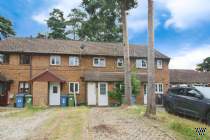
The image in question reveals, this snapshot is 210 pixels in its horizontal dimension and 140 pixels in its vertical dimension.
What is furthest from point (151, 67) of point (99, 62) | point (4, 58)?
point (4, 58)

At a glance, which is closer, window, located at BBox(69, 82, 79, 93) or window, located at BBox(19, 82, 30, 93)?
window, located at BBox(19, 82, 30, 93)

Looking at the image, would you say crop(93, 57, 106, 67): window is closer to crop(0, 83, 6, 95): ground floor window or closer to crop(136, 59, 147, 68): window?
crop(136, 59, 147, 68): window

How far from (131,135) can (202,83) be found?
32.7 m

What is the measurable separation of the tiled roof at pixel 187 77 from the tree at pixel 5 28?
31.5m

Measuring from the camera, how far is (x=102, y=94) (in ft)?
90.1

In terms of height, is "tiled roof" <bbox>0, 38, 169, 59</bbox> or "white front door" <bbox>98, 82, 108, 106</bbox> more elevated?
"tiled roof" <bbox>0, 38, 169, 59</bbox>

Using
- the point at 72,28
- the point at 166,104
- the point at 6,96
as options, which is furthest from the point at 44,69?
the point at 72,28

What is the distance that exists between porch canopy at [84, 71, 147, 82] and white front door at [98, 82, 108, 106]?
70 cm

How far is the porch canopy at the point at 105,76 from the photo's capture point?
27094 mm

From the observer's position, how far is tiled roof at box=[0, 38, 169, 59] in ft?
89.2

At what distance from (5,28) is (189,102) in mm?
41155

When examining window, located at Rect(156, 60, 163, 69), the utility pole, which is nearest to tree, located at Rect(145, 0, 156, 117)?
the utility pole

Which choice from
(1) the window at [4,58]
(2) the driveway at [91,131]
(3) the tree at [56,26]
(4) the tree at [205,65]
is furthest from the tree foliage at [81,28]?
(4) the tree at [205,65]

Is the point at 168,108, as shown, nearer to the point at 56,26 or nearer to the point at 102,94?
the point at 102,94
